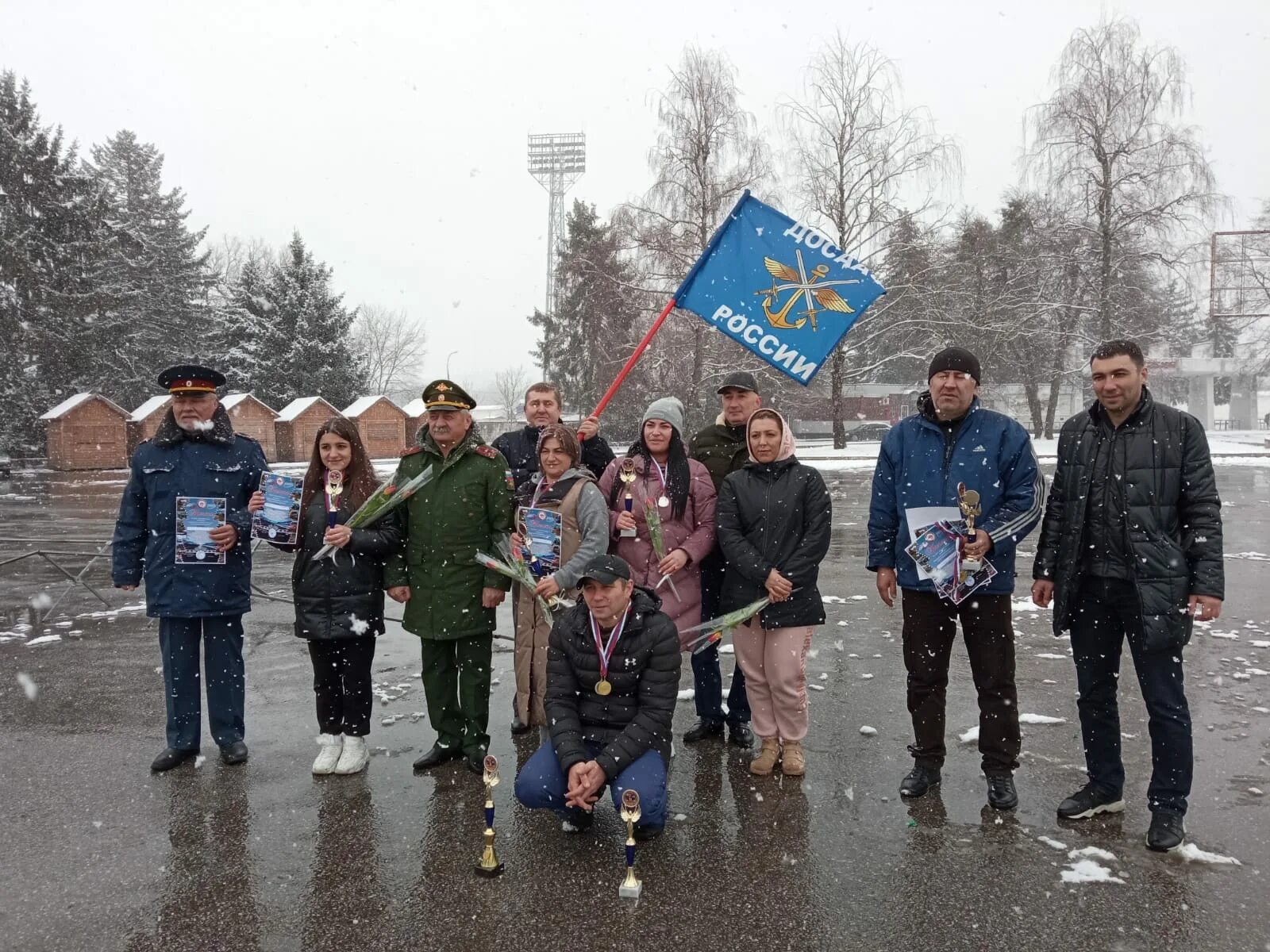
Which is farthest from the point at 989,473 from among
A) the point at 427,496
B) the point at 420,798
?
the point at 420,798

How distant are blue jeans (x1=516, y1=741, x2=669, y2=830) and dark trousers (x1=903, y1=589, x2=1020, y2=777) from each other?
1.40m

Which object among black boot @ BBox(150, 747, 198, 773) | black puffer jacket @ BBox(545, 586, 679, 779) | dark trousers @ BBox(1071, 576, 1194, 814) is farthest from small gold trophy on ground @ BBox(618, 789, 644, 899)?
black boot @ BBox(150, 747, 198, 773)

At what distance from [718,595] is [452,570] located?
1574 mm

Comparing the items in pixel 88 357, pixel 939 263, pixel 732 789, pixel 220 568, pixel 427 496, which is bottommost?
pixel 732 789

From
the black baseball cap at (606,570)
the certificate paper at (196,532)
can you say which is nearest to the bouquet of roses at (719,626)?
the black baseball cap at (606,570)

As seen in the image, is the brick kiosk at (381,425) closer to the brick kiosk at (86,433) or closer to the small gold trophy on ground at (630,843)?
the brick kiosk at (86,433)

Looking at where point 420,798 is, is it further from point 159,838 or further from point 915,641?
point 915,641

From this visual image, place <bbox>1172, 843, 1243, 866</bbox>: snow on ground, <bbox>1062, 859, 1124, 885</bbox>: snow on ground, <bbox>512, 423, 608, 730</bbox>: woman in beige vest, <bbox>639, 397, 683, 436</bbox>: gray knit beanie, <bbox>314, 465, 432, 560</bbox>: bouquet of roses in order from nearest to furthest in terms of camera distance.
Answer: <bbox>1062, 859, 1124, 885</bbox>: snow on ground → <bbox>1172, 843, 1243, 866</bbox>: snow on ground → <bbox>314, 465, 432, 560</bbox>: bouquet of roses → <bbox>512, 423, 608, 730</bbox>: woman in beige vest → <bbox>639, 397, 683, 436</bbox>: gray knit beanie

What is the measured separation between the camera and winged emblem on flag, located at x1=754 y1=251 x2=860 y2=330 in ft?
18.7

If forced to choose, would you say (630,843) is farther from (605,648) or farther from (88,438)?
(88,438)

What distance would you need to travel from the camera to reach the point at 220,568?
4.75 m

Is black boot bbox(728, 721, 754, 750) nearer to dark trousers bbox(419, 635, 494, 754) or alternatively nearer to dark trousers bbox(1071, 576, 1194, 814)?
dark trousers bbox(419, 635, 494, 754)

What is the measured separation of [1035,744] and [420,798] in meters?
3.34

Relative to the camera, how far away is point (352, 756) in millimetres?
4570
